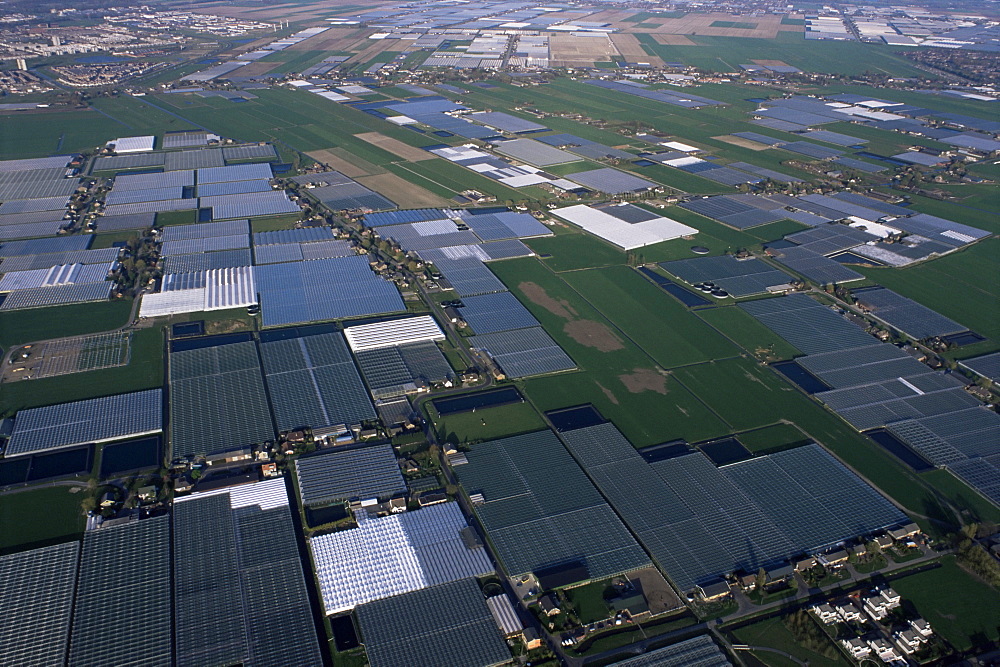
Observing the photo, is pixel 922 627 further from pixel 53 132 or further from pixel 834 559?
pixel 53 132

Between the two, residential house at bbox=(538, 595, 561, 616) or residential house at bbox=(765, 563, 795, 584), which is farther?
residential house at bbox=(765, 563, 795, 584)

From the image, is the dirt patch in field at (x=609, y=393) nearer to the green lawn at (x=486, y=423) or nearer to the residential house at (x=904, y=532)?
the green lawn at (x=486, y=423)

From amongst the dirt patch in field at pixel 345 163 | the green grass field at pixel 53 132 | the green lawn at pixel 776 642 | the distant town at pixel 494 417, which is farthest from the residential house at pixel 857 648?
the green grass field at pixel 53 132

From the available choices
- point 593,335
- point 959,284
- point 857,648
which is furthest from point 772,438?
point 959,284

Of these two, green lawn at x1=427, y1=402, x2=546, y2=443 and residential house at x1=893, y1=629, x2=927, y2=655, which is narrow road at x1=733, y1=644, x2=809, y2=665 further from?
green lawn at x1=427, y1=402, x2=546, y2=443

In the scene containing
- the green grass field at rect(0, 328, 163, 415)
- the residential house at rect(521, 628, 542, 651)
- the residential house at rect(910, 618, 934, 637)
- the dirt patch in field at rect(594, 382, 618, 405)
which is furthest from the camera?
the dirt patch in field at rect(594, 382, 618, 405)

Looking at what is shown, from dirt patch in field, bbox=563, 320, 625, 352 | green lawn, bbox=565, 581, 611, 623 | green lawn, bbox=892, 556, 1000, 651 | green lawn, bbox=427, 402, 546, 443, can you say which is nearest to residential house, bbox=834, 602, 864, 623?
green lawn, bbox=892, 556, 1000, 651
